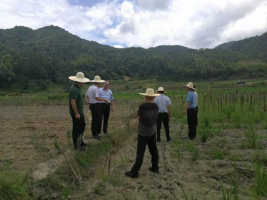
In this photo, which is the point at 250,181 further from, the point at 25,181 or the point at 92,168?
the point at 25,181

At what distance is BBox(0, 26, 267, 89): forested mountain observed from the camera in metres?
62.1

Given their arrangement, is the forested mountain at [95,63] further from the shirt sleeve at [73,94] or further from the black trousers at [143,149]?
the black trousers at [143,149]

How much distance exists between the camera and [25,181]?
9.21 feet

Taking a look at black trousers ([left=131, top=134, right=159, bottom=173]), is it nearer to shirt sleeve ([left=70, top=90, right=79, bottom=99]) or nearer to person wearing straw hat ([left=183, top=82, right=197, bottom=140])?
shirt sleeve ([left=70, top=90, right=79, bottom=99])

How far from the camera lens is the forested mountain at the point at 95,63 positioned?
62125mm

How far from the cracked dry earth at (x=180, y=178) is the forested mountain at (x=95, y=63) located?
58.7 metres

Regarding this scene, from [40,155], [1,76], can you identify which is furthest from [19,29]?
[40,155]

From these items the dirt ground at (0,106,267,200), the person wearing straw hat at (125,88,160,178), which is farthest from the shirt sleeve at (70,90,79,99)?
the person wearing straw hat at (125,88,160,178)

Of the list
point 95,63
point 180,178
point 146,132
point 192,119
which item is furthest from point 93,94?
point 95,63

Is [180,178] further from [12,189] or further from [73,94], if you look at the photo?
[73,94]

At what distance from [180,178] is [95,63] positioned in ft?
281

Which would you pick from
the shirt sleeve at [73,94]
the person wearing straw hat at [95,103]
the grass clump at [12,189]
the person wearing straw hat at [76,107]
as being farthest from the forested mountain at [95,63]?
the grass clump at [12,189]

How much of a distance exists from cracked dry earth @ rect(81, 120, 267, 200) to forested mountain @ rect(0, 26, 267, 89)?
58691mm

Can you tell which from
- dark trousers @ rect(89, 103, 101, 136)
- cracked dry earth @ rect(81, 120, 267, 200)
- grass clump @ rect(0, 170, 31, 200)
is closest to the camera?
grass clump @ rect(0, 170, 31, 200)
